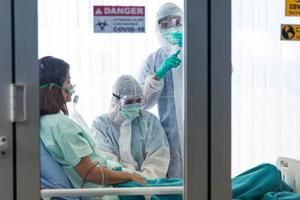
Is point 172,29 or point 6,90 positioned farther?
point 172,29

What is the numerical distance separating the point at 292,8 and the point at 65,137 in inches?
46.2

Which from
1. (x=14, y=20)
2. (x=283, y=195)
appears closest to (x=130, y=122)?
(x=14, y=20)

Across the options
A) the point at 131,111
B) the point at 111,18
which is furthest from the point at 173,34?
the point at 131,111

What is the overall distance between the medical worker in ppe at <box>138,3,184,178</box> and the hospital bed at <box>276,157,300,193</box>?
1.58ft

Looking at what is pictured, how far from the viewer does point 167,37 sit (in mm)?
1760

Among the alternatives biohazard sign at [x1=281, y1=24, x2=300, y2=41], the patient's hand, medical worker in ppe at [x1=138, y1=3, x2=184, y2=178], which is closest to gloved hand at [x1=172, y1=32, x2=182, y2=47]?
medical worker in ppe at [x1=138, y1=3, x2=184, y2=178]

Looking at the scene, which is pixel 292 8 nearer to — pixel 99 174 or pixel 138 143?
pixel 138 143

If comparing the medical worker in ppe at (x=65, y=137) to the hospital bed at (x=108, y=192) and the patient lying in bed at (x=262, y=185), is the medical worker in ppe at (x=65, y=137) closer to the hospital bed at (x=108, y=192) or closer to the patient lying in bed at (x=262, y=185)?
the hospital bed at (x=108, y=192)

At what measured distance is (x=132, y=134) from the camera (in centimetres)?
176

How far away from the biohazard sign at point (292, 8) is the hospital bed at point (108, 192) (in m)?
0.93

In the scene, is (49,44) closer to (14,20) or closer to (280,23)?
(14,20)

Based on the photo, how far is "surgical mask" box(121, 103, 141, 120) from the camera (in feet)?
5.75

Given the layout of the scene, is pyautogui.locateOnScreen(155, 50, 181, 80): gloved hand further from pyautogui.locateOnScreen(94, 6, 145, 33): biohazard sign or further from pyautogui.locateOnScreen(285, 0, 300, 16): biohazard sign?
pyautogui.locateOnScreen(285, 0, 300, 16): biohazard sign

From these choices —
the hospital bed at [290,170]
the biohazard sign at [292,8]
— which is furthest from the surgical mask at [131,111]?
the biohazard sign at [292,8]
